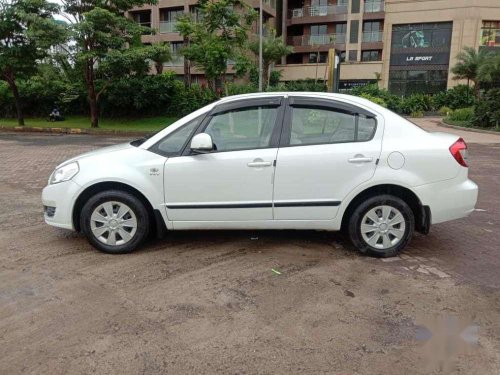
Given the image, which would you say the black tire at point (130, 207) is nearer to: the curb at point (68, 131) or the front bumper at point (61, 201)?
the front bumper at point (61, 201)

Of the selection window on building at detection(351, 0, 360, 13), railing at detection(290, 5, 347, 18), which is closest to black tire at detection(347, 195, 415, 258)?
window on building at detection(351, 0, 360, 13)

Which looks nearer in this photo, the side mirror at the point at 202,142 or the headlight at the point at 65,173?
the side mirror at the point at 202,142

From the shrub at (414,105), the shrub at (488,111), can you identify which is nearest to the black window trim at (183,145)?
the shrub at (488,111)

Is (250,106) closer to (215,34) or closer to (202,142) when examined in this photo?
(202,142)

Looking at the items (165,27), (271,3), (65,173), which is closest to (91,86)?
(65,173)

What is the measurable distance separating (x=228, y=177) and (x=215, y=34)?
18.2m

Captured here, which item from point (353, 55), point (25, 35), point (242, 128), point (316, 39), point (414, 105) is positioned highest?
point (316, 39)

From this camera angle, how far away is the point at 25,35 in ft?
66.4

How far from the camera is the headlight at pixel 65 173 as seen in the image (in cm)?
480

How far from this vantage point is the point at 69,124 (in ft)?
80.4

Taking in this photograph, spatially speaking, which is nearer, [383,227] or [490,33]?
[383,227]

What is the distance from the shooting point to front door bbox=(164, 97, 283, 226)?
15.2 ft

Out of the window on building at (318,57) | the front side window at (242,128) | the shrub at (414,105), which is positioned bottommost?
the front side window at (242,128)

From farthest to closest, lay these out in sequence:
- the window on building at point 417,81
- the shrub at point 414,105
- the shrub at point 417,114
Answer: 1. the window on building at point 417,81
2. the shrub at point 414,105
3. the shrub at point 417,114
